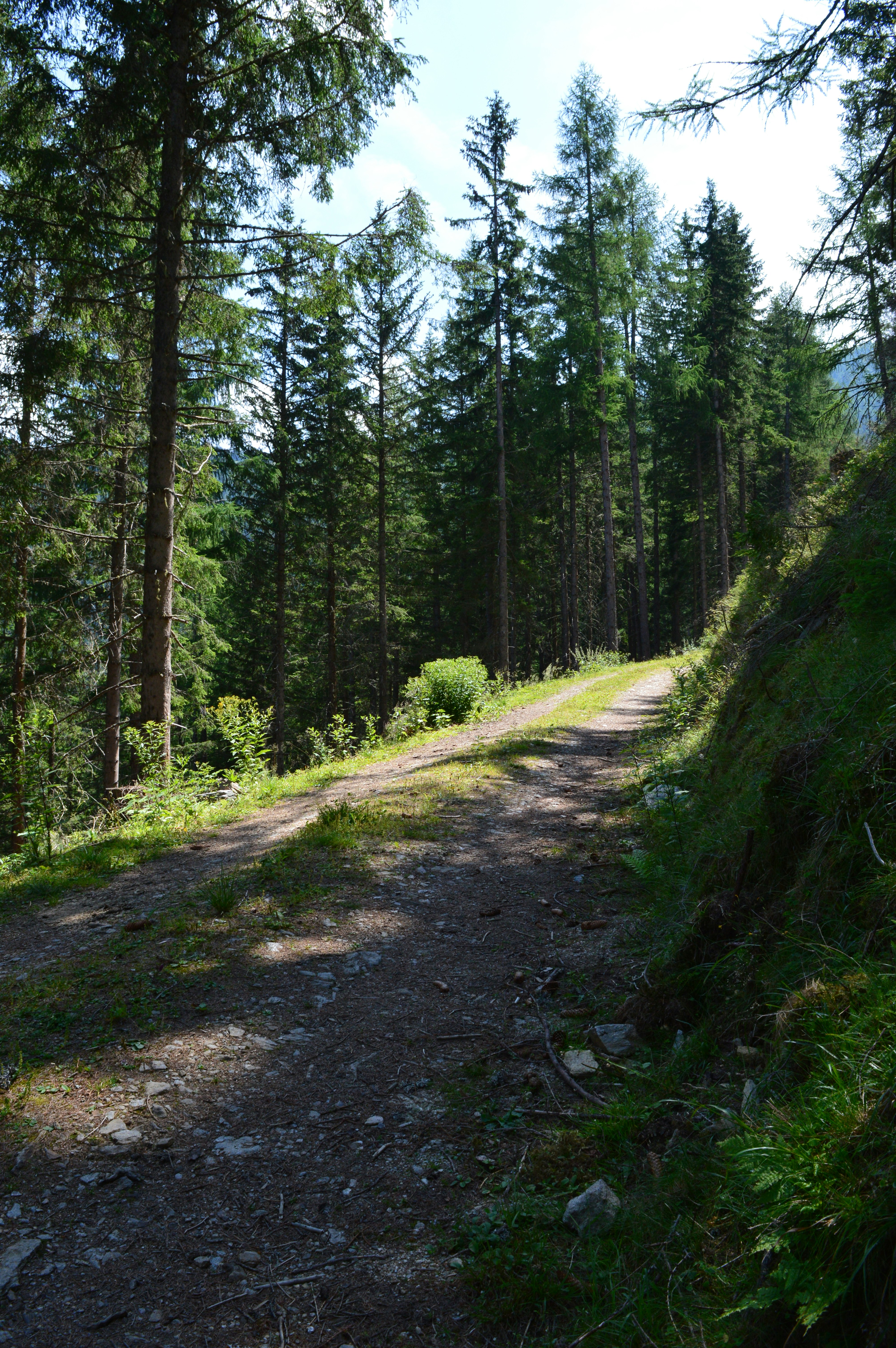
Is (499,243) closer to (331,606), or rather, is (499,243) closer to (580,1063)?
(331,606)

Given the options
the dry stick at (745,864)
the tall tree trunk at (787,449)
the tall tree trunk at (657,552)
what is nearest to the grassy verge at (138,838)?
the dry stick at (745,864)

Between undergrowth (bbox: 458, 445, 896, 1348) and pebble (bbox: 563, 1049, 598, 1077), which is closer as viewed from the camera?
undergrowth (bbox: 458, 445, 896, 1348)

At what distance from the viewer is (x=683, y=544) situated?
38.7m

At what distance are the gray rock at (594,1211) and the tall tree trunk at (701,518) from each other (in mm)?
29957

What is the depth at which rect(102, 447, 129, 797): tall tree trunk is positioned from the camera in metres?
15.2

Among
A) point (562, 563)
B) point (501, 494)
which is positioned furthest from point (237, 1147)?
point (562, 563)

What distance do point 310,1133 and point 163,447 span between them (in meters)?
8.64

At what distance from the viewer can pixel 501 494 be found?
75.4 ft

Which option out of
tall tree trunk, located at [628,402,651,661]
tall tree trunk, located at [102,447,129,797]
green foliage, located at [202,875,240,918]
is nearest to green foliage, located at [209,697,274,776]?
green foliage, located at [202,875,240,918]

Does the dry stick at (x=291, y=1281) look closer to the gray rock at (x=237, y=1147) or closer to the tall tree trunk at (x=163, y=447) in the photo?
the gray rock at (x=237, y=1147)

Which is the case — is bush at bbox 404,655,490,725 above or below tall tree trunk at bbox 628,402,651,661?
below

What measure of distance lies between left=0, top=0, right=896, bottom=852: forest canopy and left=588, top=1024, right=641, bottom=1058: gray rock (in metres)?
4.48

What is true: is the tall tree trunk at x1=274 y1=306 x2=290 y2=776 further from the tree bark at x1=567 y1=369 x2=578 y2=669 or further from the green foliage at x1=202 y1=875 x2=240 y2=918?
the green foliage at x1=202 y1=875 x2=240 y2=918

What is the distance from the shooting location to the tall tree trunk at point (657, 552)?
36.3 m
